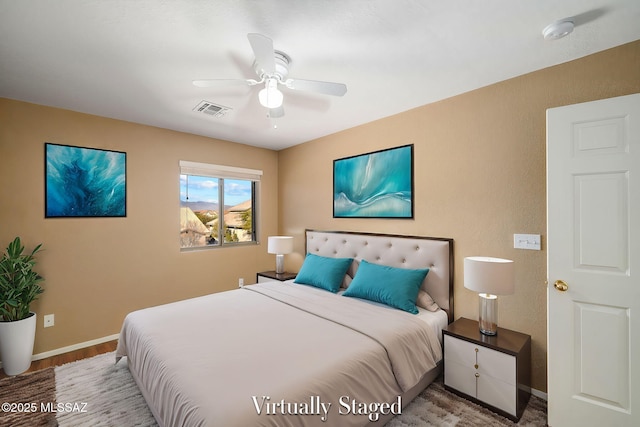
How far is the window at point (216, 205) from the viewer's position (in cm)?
383

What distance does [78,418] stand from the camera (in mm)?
1910

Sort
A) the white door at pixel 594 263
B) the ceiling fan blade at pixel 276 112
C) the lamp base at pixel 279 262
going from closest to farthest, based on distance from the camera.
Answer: the white door at pixel 594 263, the ceiling fan blade at pixel 276 112, the lamp base at pixel 279 262

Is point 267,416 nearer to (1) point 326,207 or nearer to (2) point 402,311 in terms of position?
(2) point 402,311

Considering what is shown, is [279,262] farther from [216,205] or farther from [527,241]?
[527,241]

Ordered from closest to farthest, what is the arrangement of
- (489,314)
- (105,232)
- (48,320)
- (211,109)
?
1. (489,314)
2. (48,320)
3. (211,109)
4. (105,232)

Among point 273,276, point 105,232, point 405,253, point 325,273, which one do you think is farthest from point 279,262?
point 105,232

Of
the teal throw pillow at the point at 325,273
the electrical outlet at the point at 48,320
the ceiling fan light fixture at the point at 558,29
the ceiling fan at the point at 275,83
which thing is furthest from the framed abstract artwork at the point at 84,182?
the ceiling fan light fixture at the point at 558,29

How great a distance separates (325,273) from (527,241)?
74.2 inches

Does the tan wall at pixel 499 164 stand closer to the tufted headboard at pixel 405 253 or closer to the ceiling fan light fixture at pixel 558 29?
the tufted headboard at pixel 405 253

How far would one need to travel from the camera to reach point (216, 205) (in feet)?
13.6

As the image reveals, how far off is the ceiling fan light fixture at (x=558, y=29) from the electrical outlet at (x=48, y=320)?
4693 mm

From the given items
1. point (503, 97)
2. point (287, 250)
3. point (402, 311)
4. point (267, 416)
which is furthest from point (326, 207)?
point (267, 416)

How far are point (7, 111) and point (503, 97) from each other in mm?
4441

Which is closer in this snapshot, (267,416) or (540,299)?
(267,416)
